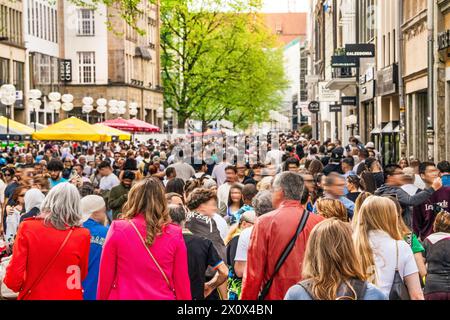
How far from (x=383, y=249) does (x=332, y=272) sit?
7.29 feet

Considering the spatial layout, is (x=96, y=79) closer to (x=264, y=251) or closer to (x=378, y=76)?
(x=378, y=76)

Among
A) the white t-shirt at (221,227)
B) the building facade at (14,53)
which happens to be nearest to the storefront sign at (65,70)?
the building facade at (14,53)

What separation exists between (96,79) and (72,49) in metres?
2.87

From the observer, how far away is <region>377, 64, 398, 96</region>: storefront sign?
35.8m

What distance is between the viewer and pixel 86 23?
84375mm

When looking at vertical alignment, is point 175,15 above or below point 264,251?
above

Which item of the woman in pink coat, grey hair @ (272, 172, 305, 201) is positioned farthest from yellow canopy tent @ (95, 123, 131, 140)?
the woman in pink coat

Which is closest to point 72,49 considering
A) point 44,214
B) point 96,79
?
point 96,79

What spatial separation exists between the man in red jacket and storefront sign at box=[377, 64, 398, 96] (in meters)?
28.5

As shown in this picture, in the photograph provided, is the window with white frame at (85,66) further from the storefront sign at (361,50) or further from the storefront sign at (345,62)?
the storefront sign at (361,50)

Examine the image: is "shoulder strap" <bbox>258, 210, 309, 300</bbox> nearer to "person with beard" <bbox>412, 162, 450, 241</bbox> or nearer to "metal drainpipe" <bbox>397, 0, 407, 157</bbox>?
"person with beard" <bbox>412, 162, 450, 241</bbox>

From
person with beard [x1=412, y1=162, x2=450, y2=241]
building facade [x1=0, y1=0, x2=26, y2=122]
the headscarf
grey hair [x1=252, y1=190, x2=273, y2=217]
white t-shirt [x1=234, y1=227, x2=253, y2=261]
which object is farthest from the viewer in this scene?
building facade [x1=0, y1=0, x2=26, y2=122]

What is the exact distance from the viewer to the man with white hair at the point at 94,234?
8594mm

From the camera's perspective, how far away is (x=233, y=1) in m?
72.4
